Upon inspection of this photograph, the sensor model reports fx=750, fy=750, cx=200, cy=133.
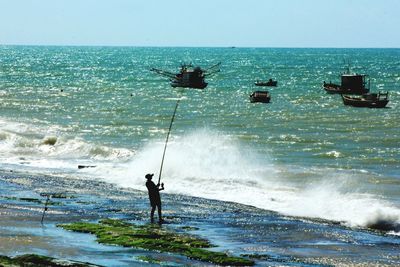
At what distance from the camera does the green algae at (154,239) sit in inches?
587

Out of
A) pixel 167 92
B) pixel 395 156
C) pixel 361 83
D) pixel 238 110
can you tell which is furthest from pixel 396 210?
pixel 167 92

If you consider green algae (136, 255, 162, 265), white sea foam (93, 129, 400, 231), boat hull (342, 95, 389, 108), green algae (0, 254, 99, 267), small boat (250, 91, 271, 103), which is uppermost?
small boat (250, 91, 271, 103)

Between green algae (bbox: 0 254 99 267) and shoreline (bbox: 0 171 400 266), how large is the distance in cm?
93

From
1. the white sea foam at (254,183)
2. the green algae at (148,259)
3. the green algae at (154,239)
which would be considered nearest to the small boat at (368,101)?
the white sea foam at (254,183)

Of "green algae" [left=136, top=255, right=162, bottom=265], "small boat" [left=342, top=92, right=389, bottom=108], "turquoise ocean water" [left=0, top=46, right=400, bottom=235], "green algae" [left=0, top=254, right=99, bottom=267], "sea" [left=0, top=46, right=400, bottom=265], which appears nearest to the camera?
"green algae" [left=0, top=254, right=99, bottom=267]

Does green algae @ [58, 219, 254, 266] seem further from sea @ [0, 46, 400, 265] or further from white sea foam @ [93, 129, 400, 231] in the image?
white sea foam @ [93, 129, 400, 231]

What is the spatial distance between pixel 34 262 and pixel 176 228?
560cm

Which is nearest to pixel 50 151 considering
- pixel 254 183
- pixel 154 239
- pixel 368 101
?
pixel 254 183

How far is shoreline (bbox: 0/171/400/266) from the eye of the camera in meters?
15.3

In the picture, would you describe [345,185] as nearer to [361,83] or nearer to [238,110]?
[238,110]

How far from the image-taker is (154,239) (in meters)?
16.5

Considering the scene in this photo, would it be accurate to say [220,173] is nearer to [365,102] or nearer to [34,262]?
[34,262]

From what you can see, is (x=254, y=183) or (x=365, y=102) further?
(x=365, y=102)

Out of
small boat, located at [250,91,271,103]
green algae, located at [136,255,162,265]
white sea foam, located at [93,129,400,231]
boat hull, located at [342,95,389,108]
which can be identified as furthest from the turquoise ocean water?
green algae, located at [136,255,162,265]
